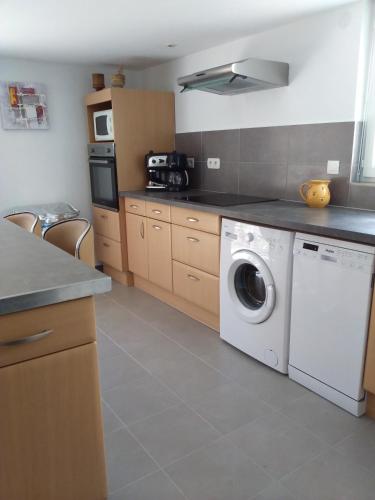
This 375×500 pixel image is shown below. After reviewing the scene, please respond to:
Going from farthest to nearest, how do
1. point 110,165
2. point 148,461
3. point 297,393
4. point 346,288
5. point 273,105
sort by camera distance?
point 110,165
point 273,105
point 297,393
point 346,288
point 148,461

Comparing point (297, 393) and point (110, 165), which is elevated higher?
point (110, 165)

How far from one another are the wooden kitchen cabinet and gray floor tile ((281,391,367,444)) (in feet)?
6.07

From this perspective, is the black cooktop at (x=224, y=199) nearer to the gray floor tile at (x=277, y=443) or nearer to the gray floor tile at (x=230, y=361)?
the gray floor tile at (x=230, y=361)

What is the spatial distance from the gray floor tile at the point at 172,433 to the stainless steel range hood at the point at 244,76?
1.93m

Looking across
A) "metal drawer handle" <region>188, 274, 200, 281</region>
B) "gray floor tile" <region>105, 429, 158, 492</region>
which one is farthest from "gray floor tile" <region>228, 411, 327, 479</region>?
"metal drawer handle" <region>188, 274, 200, 281</region>

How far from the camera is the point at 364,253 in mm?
1740

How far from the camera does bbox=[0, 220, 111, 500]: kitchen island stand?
107 cm

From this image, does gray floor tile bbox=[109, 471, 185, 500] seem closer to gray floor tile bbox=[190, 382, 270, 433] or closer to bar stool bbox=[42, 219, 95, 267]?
gray floor tile bbox=[190, 382, 270, 433]

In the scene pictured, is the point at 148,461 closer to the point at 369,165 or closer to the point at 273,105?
the point at 369,165

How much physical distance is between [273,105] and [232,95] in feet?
1.43

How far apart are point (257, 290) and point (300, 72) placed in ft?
4.80

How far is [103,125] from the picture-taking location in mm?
3682

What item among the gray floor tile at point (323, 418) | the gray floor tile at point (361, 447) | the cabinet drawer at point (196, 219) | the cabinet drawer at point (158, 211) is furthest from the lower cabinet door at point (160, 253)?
the gray floor tile at point (361, 447)

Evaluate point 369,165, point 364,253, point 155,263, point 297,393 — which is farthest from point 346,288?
point 155,263
